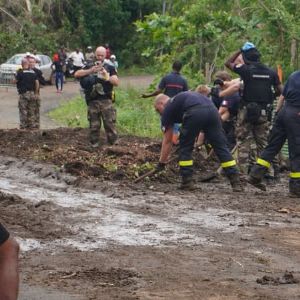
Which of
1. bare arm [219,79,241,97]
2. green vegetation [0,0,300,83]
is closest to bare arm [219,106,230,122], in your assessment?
bare arm [219,79,241,97]

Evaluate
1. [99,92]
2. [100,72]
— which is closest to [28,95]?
[99,92]

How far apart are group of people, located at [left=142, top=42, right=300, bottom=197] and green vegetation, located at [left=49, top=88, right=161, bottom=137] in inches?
215

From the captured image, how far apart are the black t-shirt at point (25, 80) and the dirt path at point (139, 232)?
4.77 m

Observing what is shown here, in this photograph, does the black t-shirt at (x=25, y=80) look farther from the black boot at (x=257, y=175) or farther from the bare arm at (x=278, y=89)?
the black boot at (x=257, y=175)

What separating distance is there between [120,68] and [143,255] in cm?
4500

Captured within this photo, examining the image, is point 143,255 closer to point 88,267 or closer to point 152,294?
point 88,267

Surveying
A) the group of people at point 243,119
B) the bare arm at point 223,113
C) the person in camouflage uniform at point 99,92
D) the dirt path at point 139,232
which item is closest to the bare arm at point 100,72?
the person in camouflage uniform at point 99,92

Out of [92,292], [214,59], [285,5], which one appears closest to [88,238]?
[92,292]

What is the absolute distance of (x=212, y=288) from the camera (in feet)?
20.6

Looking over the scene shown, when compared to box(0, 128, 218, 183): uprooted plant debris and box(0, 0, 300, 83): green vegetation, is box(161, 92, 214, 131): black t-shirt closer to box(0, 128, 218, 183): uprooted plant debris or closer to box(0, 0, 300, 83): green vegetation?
box(0, 128, 218, 183): uprooted plant debris

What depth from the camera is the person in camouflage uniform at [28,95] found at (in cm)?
1839

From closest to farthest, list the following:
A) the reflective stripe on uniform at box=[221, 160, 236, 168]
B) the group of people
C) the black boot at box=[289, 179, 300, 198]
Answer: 1. the black boot at box=[289, 179, 300, 198]
2. the group of people
3. the reflective stripe on uniform at box=[221, 160, 236, 168]

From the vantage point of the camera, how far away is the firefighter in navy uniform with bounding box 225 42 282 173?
12.3 m

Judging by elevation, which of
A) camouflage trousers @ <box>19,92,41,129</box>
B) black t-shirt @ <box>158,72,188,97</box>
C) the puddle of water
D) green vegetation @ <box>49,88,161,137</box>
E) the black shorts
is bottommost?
green vegetation @ <box>49,88,161,137</box>
